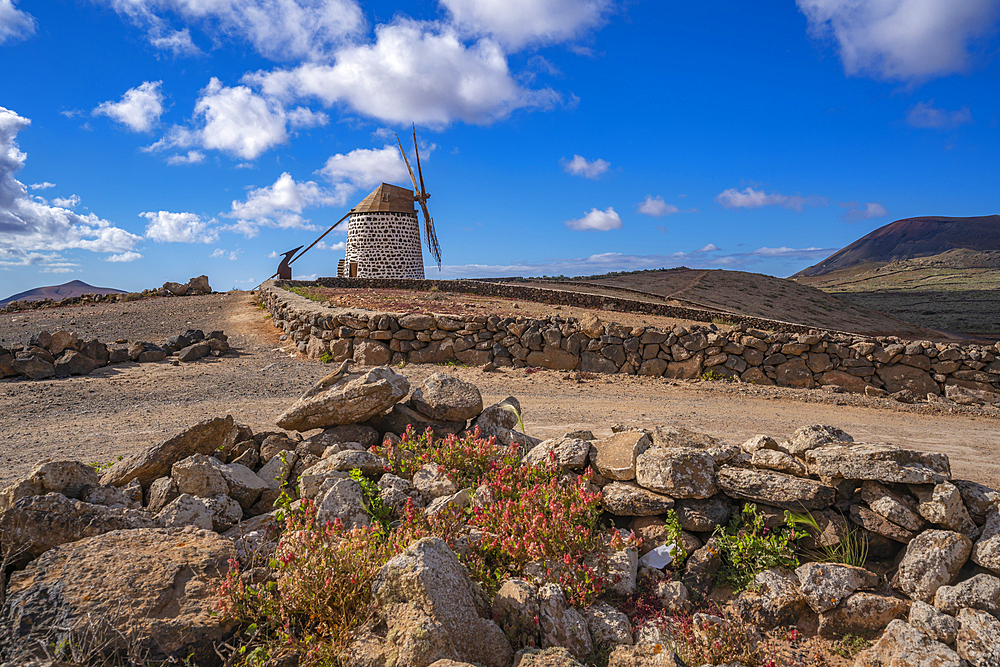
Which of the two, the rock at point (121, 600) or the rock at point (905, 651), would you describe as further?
the rock at point (905, 651)

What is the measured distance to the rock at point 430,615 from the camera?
2.76 m

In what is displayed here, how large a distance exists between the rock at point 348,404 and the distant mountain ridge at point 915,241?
435 ft

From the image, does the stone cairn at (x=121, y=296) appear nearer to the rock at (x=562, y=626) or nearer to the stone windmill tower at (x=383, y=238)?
the stone windmill tower at (x=383, y=238)

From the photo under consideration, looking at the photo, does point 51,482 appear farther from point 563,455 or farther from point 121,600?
point 563,455

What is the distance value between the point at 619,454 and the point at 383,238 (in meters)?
35.1

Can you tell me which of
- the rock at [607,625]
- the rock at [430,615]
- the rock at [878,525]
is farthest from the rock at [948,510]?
the rock at [430,615]

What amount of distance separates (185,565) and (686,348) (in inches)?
430

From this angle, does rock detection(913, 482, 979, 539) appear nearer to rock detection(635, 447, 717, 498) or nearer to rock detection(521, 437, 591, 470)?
rock detection(635, 447, 717, 498)

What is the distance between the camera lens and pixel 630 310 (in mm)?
25125

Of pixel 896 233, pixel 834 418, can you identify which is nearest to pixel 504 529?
pixel 834 418

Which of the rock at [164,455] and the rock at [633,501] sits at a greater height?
the rock at [164,455]

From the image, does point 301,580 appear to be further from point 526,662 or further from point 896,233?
point 896,233

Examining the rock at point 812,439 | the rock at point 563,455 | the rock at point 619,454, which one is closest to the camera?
the rock at point 619,454

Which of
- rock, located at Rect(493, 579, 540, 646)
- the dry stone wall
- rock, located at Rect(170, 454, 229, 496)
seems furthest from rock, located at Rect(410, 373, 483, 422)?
the dry stone wall
